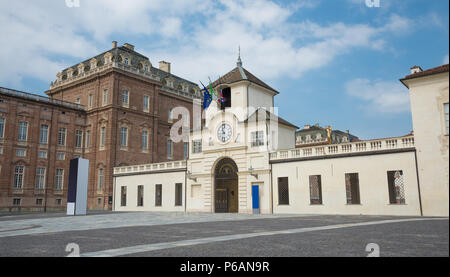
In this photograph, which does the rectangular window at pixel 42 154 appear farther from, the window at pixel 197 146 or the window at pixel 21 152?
the window at pixel 197 146

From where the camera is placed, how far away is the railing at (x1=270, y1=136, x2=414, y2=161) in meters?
23.9

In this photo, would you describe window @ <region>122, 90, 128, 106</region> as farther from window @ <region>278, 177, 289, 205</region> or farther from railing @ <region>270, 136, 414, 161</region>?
window @ <region>278, 177, 289, 205</region>

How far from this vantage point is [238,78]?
34.4m

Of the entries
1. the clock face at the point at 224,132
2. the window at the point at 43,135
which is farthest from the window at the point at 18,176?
the clock face at the point at 224,132

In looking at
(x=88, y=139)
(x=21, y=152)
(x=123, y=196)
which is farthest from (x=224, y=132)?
(x=21, y=152)

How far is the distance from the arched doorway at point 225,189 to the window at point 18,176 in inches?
1063

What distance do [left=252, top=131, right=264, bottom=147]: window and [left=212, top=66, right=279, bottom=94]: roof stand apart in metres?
5.69

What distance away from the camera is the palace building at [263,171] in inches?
969

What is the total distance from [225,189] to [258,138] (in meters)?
6.55

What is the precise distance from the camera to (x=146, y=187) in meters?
40.8

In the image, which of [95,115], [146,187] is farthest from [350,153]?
[95,115]

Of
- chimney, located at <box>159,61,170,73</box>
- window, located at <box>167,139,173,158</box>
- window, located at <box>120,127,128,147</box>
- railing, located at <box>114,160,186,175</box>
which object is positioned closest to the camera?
railing, located at <box>114,160,186,175</box>

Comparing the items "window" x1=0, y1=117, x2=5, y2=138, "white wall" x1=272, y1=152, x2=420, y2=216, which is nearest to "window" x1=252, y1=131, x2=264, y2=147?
"white wall" x1=272, y1=152, x2=420, y2=216

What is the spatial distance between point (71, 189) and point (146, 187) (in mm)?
9968
